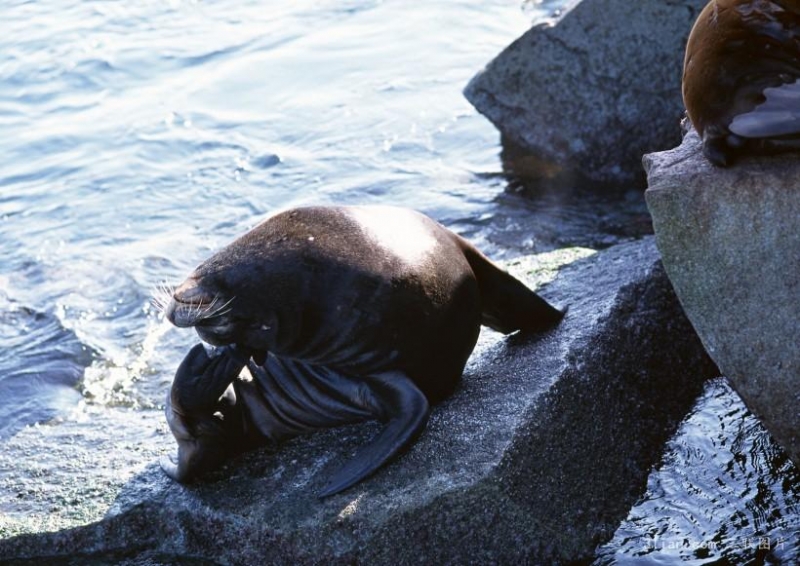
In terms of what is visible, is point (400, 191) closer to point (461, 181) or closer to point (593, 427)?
point (461, 181)

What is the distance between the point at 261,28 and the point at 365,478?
33.4 feet

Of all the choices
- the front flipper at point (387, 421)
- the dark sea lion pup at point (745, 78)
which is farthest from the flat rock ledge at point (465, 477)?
the dark sea lion pup at point (745, 78)

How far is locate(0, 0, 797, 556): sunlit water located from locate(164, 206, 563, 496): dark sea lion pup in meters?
1.18

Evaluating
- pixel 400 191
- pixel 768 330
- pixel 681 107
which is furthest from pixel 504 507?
pixel 400 191

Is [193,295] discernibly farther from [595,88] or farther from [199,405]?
[595,88]

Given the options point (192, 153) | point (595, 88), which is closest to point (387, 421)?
point (595, 88)

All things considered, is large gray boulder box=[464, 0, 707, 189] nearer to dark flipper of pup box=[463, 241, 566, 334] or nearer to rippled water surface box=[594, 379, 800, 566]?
dark flipper of pup box=[463, 241, 566, 334]

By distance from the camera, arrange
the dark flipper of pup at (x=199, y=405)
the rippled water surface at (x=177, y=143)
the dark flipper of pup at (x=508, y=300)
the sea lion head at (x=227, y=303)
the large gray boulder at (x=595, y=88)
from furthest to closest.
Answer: the large gray boulder at (x=595, y=88) < the rippled water surface at (x=177, y=143) < the dark flipper of pup at (x=508, y=300) < the dark flipper of pup at (x=199, y=405) < the sea lion head at (x=227, y=303)

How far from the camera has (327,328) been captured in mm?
4855

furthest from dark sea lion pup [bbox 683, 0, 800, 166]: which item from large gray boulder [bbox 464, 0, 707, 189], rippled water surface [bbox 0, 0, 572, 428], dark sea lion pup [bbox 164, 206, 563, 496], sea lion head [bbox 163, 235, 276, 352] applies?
large gray boulder [bbox 464, 0, 707, 189]

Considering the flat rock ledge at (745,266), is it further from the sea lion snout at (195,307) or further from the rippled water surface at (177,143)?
the rippled water surface at (177,143)

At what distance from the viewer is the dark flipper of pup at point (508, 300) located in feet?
17.5

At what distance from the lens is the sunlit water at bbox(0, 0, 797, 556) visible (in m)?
7.88

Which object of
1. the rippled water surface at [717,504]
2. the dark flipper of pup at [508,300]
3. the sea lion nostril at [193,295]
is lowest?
the rippled water surface at [717,504]
